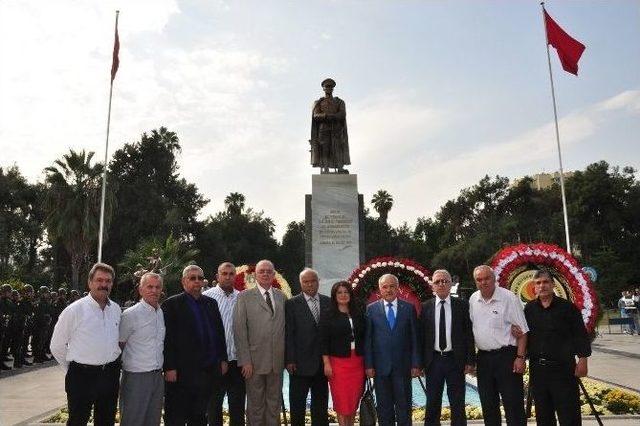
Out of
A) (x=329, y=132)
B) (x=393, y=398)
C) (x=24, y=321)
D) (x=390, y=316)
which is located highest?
(x=329, y=132)

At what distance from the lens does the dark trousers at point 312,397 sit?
5.36 m

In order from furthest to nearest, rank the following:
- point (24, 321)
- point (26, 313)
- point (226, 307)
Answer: point (26, 313) → point (24, 321) → point (226, 307)

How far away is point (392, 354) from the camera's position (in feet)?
17.7

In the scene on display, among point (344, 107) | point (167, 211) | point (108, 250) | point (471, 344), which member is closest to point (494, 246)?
point (167, 211)

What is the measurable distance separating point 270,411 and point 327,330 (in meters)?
0.98

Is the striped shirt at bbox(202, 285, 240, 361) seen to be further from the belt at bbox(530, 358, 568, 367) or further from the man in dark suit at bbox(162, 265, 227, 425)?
the belt at bbox(530, 358, 568, 367)

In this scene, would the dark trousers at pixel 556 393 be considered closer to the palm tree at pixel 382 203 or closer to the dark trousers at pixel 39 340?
the dark trousers at pixel 39 340

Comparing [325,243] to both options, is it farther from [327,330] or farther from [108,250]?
[108,250]

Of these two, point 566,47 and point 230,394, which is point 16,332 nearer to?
point 230,394

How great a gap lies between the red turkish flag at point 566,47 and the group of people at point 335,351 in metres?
11.7

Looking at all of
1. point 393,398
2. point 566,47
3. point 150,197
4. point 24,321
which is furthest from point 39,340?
point 150,197

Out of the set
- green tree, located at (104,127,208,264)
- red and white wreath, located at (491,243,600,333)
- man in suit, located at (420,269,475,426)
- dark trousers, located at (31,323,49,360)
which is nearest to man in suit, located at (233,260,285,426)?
man in suit, located at (420,269,475,426)

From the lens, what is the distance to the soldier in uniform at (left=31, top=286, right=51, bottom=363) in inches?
559

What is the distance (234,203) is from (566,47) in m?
46.6
